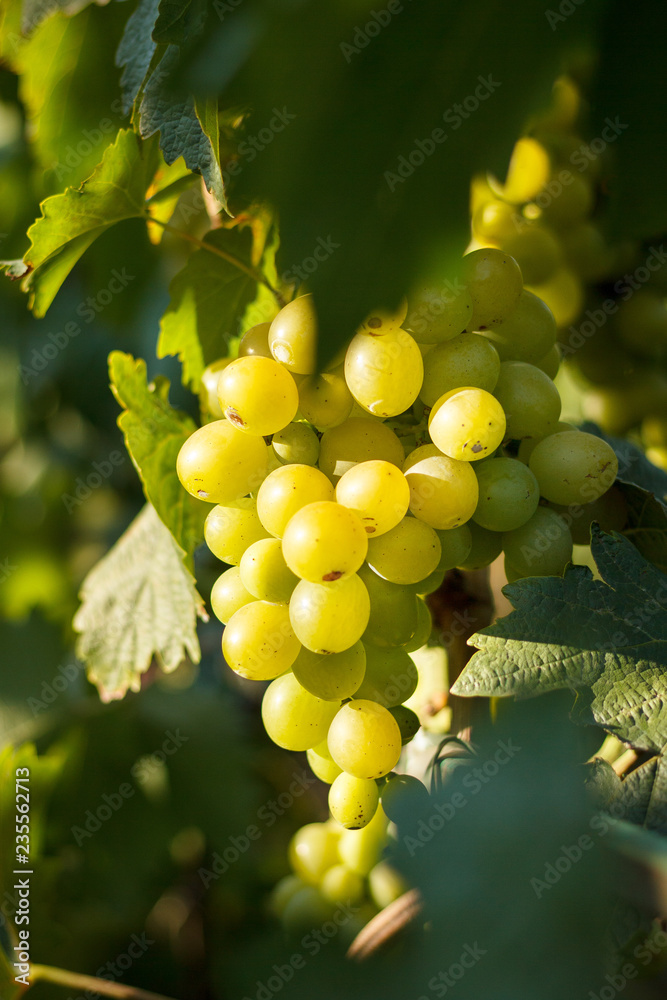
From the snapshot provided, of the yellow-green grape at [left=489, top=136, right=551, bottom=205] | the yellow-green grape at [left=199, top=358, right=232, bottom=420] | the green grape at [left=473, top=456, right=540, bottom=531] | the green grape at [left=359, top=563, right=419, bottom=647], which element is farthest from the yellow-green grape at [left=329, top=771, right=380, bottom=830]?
the yellow-green grape at [left=489, top=136, right=551, bottom=205]

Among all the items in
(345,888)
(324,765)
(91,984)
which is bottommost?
(345,888)

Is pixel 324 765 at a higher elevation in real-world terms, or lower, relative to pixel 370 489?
lower

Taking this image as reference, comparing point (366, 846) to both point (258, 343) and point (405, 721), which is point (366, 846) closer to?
point (405, 721)

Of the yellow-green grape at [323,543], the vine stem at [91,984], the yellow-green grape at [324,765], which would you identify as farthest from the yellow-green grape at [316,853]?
the yellow-green grape at [323,543]

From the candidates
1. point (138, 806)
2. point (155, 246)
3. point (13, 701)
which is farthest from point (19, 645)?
point (155, 246)

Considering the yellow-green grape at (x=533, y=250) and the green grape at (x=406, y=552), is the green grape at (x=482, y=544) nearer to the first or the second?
the green grape at (x=406, y=552)

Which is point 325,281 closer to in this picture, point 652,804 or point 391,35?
point 391,35

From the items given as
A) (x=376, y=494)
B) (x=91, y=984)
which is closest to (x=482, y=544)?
(x=376, y=494)
